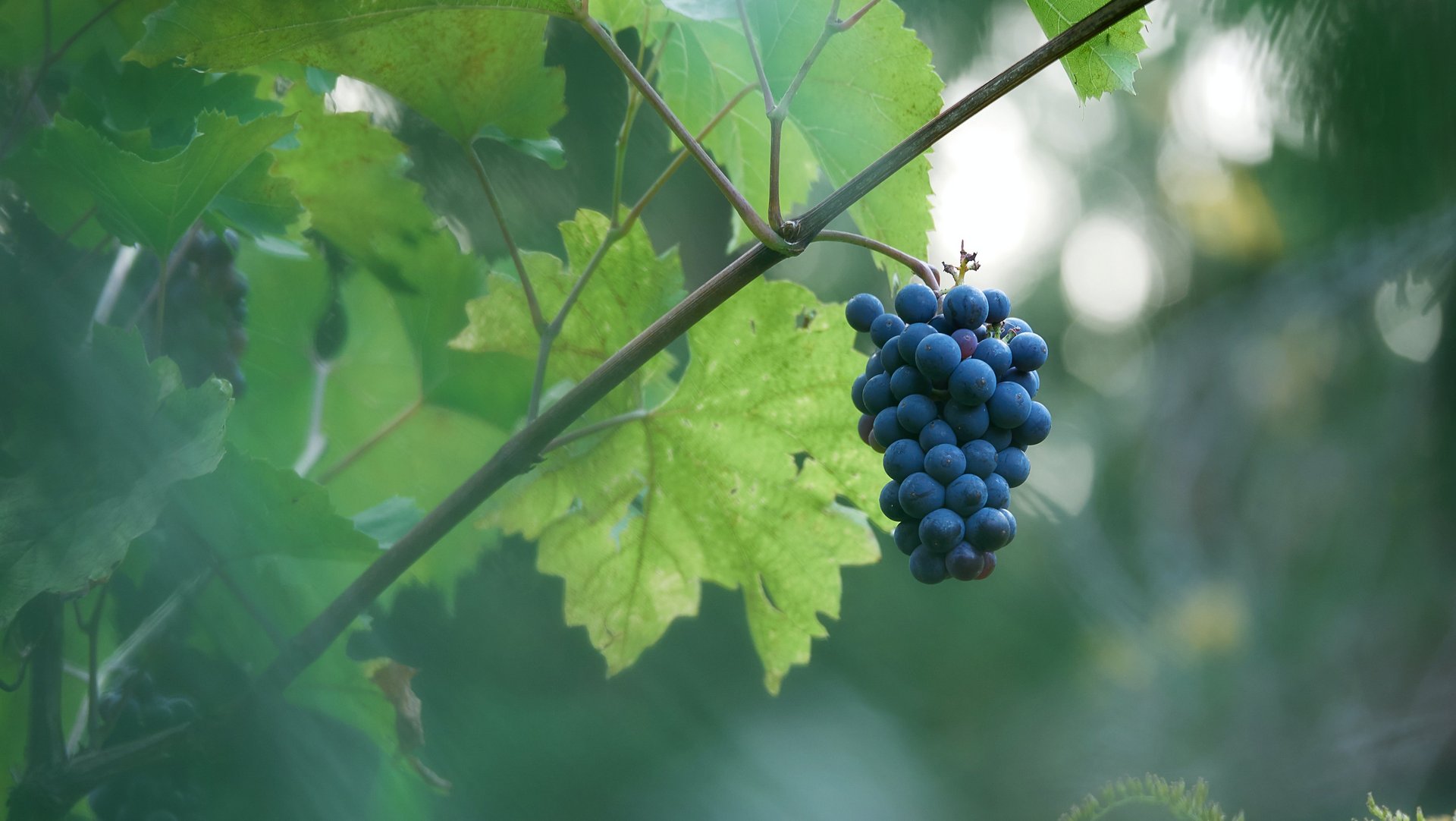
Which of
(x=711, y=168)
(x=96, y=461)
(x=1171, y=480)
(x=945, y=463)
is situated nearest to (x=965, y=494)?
(x=945, y=463)

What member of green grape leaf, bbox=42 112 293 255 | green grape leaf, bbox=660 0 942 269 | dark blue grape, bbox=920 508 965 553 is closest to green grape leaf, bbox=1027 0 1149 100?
green grape leaf, bbox=660 0 942 269

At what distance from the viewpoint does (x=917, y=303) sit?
0.31m

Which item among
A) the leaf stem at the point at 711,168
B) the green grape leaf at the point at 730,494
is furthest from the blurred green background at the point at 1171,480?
the leaf stem at the point at 711,168

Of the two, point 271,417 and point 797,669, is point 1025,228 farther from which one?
point 271,417

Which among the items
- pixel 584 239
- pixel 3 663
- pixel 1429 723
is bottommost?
pixel 3 663

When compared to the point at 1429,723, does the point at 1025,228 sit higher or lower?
higher

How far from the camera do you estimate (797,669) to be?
1313 millimetres

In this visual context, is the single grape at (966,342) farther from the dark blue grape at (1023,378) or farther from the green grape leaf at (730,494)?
the green grape leaf at (730,494)

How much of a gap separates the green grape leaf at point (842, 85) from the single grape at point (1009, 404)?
0.36 feet

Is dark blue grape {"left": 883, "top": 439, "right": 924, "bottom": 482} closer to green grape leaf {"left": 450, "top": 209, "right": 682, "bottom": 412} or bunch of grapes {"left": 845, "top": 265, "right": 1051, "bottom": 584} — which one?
bunch of grapes {"left": 845, "top": 265, "right": 1051, "bottom": 584}

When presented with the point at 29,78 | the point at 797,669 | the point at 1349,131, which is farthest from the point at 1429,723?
the point at 29,78

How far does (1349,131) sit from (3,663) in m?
1.88

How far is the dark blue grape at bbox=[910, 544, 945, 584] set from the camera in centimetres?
30

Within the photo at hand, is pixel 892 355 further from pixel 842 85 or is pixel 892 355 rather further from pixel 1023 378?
pixel 842 85
